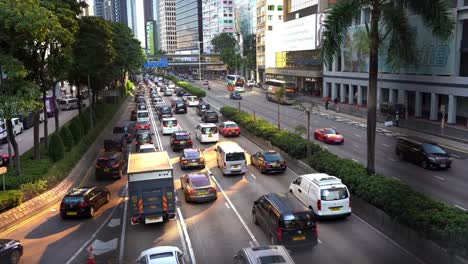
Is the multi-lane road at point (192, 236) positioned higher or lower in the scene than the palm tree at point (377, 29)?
lower

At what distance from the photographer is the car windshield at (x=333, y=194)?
19.0 metres

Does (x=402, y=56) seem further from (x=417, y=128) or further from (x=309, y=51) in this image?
(x=309, y=51)

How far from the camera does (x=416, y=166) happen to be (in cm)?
3008

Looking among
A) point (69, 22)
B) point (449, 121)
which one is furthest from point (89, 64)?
point (449, 121)

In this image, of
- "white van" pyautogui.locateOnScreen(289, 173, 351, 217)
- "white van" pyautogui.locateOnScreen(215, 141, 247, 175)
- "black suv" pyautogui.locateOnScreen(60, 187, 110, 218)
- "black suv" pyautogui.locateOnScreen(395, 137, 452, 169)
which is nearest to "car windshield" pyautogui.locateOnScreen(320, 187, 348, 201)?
"white van" pyautogui.locateOnScreen(289, 173, 351, 217)

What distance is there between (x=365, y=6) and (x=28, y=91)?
17.5 meters

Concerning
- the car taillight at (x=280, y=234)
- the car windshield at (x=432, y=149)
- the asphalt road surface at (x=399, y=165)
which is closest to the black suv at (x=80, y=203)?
the car taillight at (x=280, y=234)

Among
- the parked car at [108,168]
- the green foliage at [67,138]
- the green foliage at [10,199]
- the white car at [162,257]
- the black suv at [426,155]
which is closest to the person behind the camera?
the white car at [162,257]

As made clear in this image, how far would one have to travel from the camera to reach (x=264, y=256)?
12.6 metres

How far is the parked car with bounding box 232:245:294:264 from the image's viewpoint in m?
12.5

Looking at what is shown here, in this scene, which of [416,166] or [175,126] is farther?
[175,126]

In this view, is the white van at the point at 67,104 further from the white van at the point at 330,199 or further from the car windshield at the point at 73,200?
the white van at the point at 330,199

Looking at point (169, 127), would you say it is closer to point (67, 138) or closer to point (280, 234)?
point (67, 138)

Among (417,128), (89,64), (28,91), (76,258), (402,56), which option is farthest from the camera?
(417,128)
